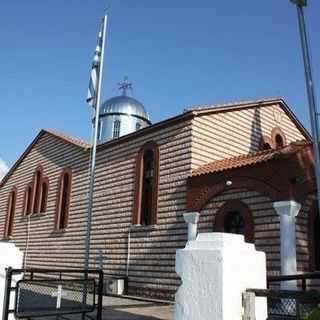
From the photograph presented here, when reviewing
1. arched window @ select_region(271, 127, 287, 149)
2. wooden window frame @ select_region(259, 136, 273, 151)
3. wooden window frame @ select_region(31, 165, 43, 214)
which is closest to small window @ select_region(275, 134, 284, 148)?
arched window @ select_region(271, 127, 287, 149)

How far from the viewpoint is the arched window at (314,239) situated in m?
12.0

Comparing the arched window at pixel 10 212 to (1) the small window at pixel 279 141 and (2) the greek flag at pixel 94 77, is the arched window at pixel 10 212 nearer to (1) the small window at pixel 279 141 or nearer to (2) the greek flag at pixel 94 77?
(2) the greek flag at pixel 94 77

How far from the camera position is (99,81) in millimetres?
14344

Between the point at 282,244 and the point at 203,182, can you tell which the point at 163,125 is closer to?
the point at 203,182

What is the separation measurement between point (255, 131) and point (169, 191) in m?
4.91

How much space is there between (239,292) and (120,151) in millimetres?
15579

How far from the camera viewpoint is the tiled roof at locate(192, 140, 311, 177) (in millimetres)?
12133

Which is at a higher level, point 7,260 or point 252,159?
point 252,159

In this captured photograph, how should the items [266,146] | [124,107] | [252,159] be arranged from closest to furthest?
[252,159] → [266,146] → [124,107]

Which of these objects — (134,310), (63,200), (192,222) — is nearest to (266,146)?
(192,222)

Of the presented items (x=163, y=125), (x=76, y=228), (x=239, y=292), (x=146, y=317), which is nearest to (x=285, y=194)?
(x=146, y=317)

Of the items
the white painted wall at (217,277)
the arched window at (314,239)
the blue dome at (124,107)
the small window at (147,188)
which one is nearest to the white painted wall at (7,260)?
the white painted wall at (217,277)

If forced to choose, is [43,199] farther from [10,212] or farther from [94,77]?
[94,77]

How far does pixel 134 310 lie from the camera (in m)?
12.3
